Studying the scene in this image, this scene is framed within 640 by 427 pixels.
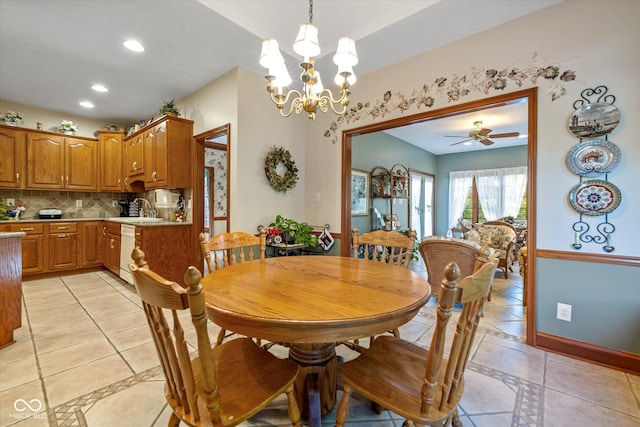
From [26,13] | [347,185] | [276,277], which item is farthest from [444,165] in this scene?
[26,13]

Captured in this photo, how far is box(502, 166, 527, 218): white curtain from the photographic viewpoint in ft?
22.1

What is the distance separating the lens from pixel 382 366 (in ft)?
4.06

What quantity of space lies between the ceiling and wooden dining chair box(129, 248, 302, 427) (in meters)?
2.34

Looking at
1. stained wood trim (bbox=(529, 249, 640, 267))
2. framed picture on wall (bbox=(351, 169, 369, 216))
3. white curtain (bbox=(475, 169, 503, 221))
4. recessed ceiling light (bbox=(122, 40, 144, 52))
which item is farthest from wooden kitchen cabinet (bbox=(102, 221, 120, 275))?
white curtain (bbox=(475, 169, 503, 221))

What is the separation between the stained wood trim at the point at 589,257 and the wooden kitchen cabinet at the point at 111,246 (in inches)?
199

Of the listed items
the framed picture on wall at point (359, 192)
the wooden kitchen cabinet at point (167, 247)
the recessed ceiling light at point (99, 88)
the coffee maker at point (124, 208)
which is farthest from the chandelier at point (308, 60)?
the coffee maker at point (124, 208)

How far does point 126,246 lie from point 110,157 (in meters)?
2.08

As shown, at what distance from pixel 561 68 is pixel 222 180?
541 cm

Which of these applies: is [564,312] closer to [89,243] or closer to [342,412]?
[342,412]

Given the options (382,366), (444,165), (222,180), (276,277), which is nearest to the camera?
(382,366)

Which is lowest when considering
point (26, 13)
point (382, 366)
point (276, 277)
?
point (382, 366)

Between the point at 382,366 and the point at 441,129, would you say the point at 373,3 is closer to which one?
the point at 382,366

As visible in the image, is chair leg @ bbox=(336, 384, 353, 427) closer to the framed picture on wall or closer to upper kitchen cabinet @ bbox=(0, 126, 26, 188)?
the framed picture on wall

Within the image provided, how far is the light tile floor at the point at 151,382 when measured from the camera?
4.88 feet
